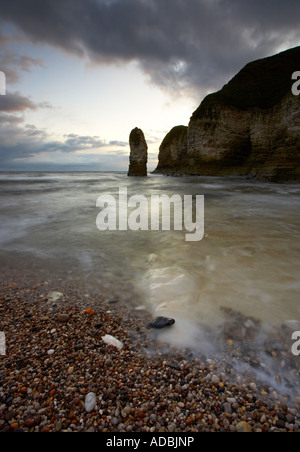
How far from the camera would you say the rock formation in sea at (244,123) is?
67.4 ft

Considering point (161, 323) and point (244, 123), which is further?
point (244, 123)

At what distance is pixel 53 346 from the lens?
1614mm

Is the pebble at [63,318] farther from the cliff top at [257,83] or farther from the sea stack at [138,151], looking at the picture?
the sea stack at [138,151]

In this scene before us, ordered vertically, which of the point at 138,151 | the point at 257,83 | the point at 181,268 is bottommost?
the point at 181,268

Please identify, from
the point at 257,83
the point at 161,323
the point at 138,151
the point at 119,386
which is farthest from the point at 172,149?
the point at 119,386

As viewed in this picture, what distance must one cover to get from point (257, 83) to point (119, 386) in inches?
1424

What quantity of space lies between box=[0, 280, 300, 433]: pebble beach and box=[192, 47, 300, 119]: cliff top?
93.3ft

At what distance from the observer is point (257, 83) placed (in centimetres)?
2750

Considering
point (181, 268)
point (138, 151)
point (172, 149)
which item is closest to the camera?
point (181, 268)

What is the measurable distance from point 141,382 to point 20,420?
69 centimetres

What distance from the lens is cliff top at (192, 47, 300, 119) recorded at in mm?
24406

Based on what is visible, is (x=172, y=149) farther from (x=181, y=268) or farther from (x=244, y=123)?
(x=181, y=268)
